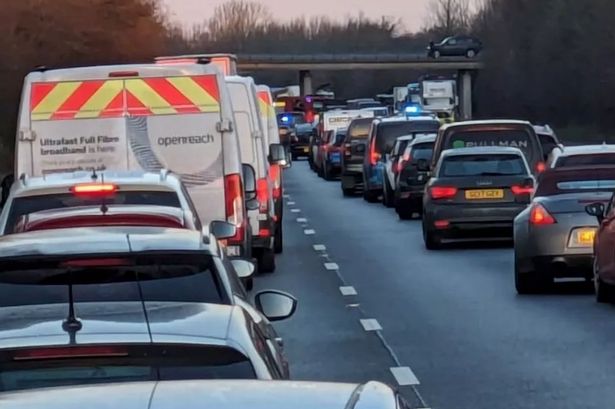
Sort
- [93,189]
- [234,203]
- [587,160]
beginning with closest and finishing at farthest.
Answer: [93,189]
[234,203]
[587,160]

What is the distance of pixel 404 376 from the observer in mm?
12094

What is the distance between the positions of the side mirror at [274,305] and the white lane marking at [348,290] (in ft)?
33.4

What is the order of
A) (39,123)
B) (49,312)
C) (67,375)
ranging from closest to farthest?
1. (67,375)
2. (49,312)
3. (39,123)

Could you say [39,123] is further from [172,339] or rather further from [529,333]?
[172,339]

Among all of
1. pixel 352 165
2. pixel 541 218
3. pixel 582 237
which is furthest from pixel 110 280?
pixel 352 165

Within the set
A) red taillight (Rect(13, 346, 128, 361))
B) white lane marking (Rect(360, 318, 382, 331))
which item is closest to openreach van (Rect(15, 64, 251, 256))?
white lane marking (Rect(360, 318, 382, 331))

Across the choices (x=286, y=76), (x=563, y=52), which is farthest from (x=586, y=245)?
(x=286, y=76)

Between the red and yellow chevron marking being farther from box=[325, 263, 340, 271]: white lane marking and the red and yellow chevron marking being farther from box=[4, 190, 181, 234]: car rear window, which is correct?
box=[325, 263, 340, 271]: white lane marking

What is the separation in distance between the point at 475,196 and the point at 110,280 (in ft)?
61.1

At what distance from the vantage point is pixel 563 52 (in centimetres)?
8612

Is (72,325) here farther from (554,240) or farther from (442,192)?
(442,192)

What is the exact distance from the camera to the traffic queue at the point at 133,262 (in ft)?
17.2

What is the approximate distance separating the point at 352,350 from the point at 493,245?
38.7 feet

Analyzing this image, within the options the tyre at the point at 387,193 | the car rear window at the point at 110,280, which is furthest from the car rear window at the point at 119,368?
the tyre at the point at 387,193
